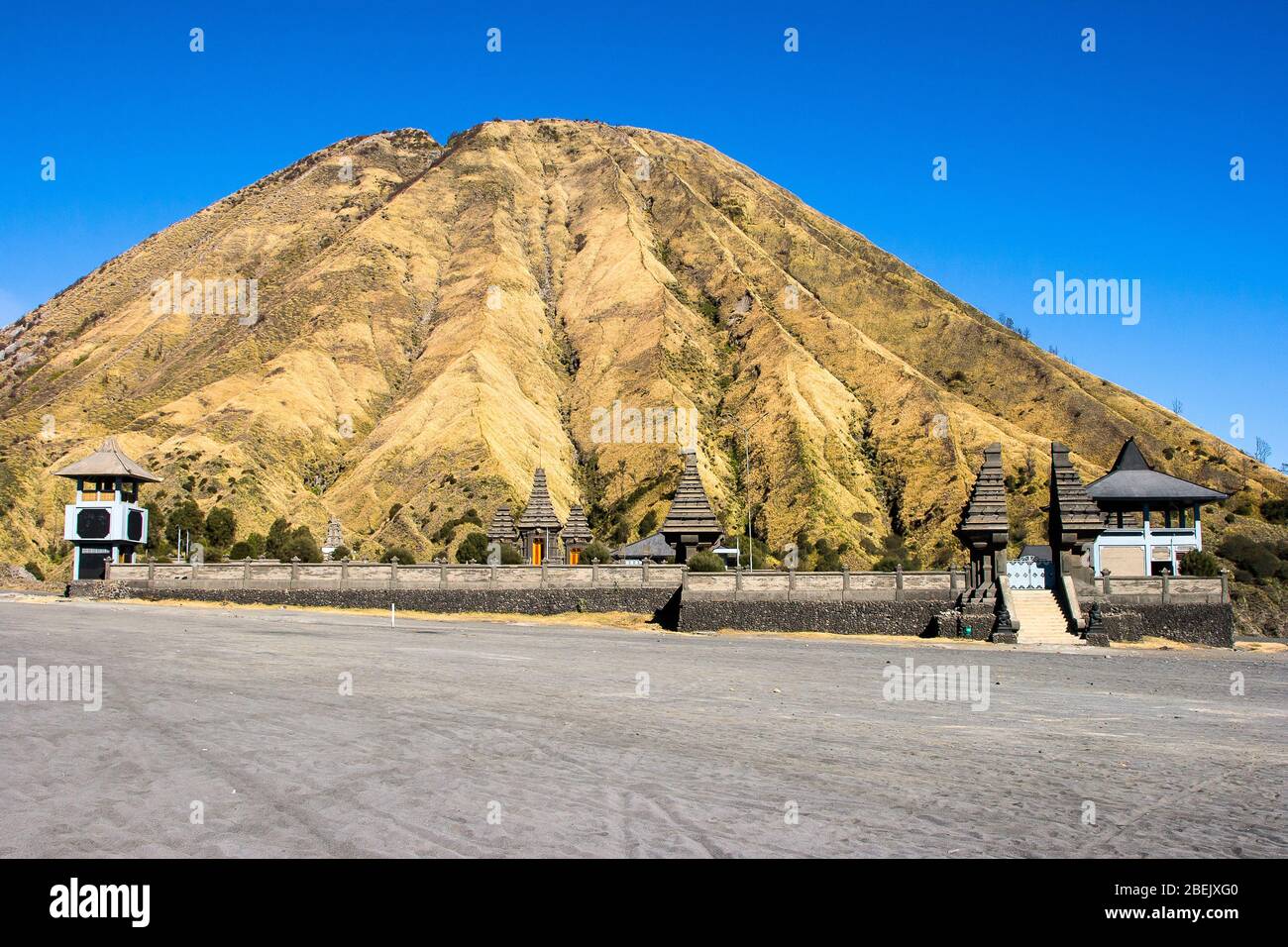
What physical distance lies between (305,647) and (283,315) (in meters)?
97.2

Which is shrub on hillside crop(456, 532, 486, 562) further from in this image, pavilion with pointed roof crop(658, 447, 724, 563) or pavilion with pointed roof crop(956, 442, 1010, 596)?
pavilion with pointed roof crop(956, 442, 1010, 596)

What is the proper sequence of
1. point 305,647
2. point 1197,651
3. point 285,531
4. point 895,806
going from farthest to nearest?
point 285,531 → point 1197,651 → point 305,647 → point 895,806

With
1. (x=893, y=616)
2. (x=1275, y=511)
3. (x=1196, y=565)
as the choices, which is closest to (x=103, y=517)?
(x=893, y=616)

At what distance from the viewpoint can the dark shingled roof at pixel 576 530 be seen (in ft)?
186

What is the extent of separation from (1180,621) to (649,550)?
3103 cm

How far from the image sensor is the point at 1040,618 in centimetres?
3272

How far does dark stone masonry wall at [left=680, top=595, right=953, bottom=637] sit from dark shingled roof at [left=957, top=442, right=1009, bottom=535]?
2.83 metres

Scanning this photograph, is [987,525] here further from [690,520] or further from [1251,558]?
[1251,558]

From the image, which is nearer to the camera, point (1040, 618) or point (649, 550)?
point (1040, 618)

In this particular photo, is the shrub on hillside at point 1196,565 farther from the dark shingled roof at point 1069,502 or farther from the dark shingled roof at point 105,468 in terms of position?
the dark shingled roof at point 105,468

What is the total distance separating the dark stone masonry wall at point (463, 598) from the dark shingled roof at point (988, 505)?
11.6m

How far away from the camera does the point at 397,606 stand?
4028 centimetres
